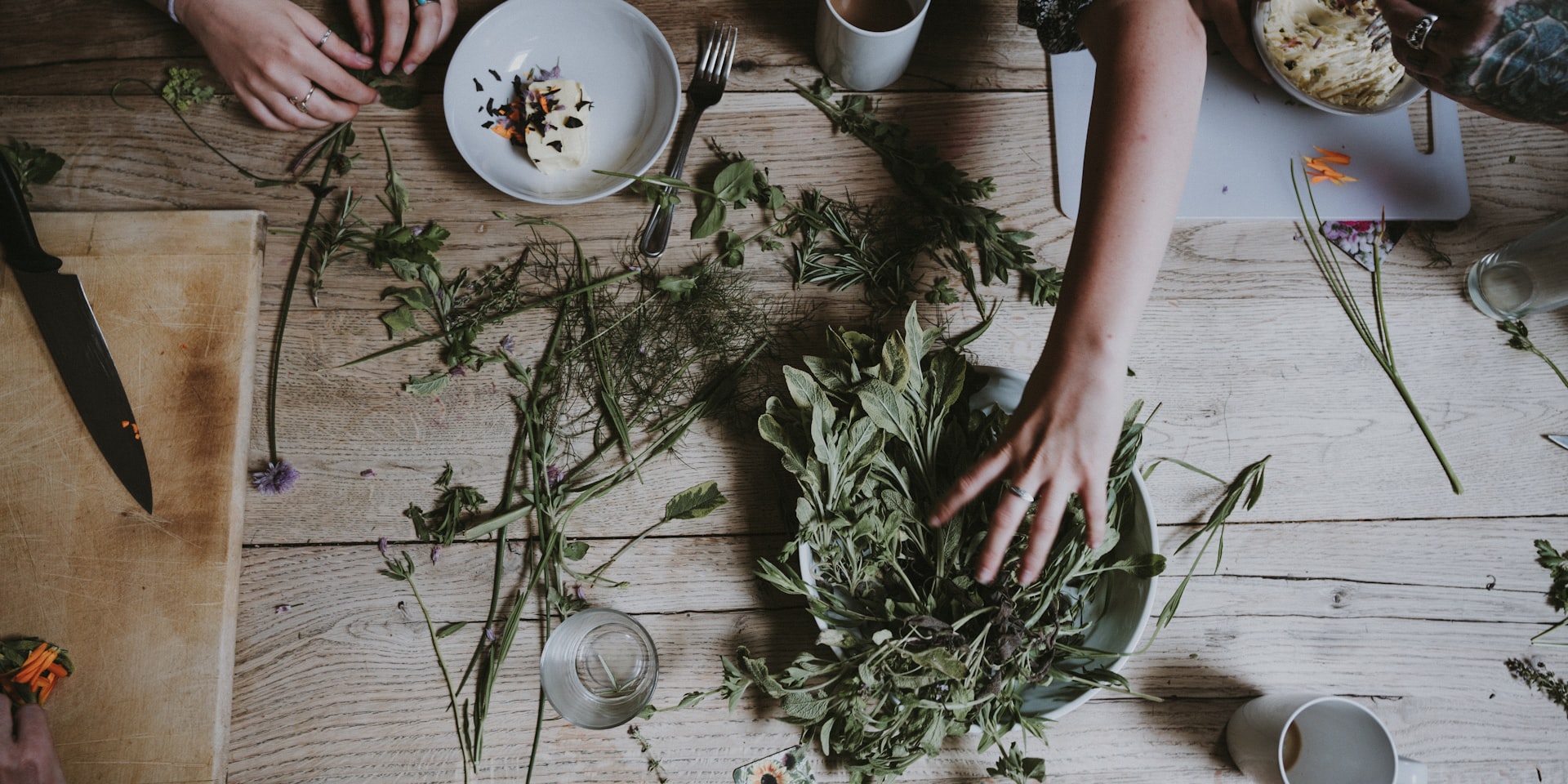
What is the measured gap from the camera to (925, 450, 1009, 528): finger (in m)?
0.78

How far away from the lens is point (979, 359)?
982 millimetres

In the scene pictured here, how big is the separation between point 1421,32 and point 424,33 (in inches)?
42.9

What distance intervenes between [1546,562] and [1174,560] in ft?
1.58

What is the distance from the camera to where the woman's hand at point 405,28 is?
0.94m

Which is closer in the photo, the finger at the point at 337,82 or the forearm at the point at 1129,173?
the forearm at the point at 1129,173

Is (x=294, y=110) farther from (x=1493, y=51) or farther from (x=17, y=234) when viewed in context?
(x=1493, y=51)

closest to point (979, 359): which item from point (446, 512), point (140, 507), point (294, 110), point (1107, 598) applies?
point (1107, 598)

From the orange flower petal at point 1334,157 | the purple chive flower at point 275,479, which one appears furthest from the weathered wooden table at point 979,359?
the orange flower petal at point 1334,157

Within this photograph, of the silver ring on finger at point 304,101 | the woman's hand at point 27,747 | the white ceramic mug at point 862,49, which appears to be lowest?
the woman's hand at point 27,747

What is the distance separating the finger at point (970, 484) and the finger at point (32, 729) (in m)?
1.00

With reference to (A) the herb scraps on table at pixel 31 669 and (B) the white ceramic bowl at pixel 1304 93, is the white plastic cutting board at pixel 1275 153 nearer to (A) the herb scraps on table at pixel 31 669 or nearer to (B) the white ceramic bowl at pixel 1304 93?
(B) the white ceramic bowl at pixel 1304 93

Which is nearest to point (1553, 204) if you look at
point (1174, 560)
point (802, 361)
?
point (1174, 560)

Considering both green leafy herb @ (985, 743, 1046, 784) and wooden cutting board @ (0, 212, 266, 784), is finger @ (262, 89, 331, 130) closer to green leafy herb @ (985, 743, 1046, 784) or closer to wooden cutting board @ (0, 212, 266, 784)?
wooden cutting board @ (0, 212, 266, 784)

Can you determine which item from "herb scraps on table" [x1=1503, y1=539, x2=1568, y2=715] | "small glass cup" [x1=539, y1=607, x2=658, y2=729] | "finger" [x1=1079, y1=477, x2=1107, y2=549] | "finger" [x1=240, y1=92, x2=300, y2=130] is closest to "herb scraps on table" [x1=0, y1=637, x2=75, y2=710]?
"small glass cup" [x1=539, y1=607, x2=658, y2=729]
